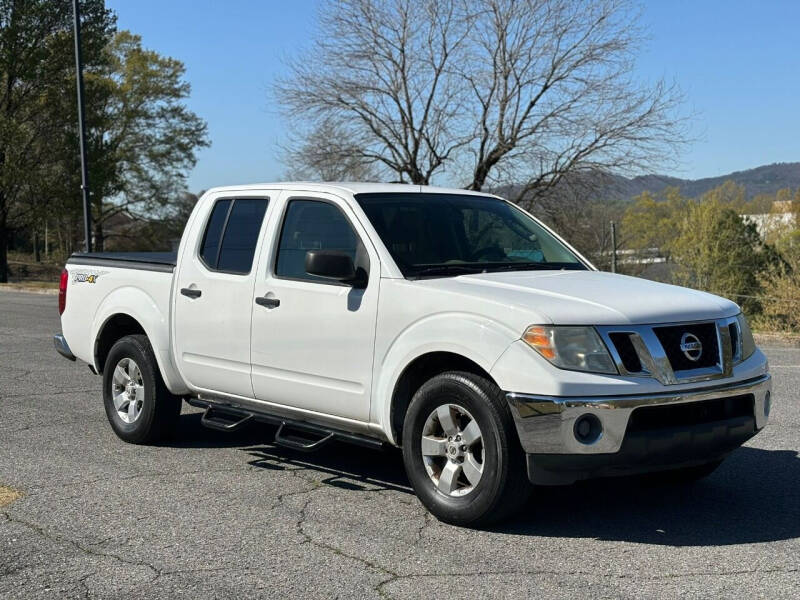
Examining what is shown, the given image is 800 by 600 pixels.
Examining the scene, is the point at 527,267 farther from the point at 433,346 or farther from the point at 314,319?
the point at 314,319

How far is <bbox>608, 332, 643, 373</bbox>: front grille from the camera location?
16.5 feet

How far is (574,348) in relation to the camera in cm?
498

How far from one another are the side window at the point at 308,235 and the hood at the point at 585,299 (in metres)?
0.78

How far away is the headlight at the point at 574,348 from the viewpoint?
16.3 ft

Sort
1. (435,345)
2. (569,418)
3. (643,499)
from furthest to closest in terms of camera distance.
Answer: (643,499) < (435,345) < (569,418)

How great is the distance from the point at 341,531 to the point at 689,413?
6.14 feet

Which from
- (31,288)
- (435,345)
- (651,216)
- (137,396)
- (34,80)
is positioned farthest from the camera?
(651,216)

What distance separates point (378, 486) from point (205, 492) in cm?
104

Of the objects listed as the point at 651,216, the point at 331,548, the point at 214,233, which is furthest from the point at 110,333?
the point at 651,216

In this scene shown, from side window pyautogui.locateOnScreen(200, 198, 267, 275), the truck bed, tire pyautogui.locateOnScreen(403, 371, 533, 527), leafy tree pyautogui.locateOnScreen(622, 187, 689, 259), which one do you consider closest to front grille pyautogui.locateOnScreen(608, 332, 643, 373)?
tire pyautogui.locateOnScreen(403, 371, 533, 527)

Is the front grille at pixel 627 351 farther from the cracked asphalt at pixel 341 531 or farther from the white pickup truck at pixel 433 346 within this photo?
the cracked asphalt at pixel 341 531

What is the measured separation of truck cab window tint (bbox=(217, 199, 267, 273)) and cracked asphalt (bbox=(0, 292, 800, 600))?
1355 mm

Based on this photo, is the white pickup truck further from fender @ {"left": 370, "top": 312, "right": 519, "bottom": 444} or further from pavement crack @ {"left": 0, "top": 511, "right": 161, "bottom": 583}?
pavement crack @ {"left": 0, "top": 511, "right": 161, "bottom": 583}

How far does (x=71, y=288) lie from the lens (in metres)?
8.28
